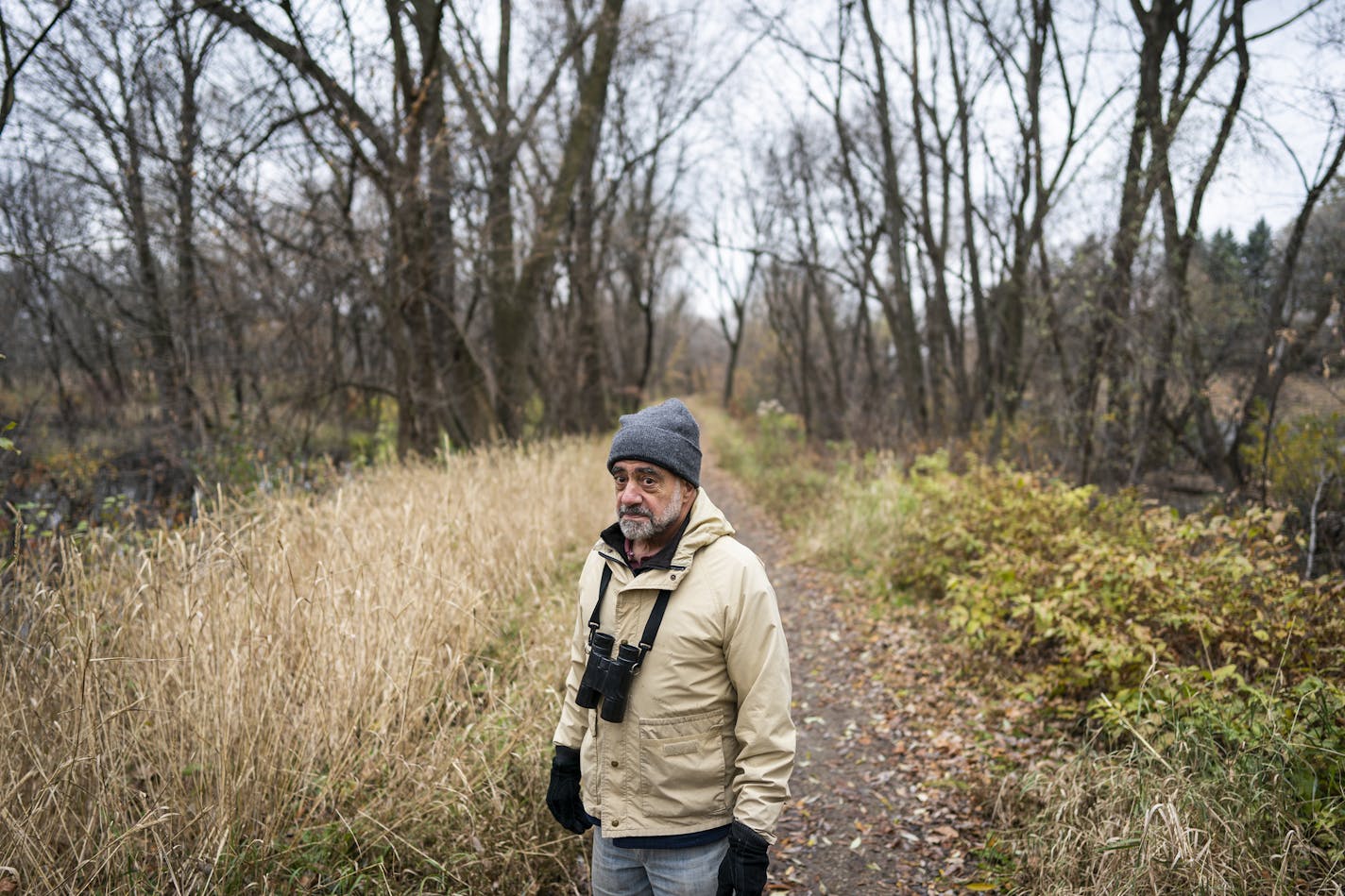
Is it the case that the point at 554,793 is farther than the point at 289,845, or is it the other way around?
the point at 289,845

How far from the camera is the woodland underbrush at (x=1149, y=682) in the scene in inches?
101

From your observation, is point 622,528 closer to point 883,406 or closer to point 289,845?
point 289,845

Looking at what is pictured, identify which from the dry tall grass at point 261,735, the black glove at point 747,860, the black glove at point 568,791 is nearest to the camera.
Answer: the black glove at point 747,860

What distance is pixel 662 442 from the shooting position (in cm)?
202

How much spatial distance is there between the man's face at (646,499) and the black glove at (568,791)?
0.74 metres

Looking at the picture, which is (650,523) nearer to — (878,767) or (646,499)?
(646,499)

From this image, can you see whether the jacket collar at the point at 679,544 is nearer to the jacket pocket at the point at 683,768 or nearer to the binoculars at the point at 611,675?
the binoculars at the point at 611,675

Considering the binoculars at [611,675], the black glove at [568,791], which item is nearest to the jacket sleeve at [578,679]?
the black glove at [568,791]

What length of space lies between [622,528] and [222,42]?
28.9 feet

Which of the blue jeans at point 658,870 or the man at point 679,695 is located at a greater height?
the man at point 679,695

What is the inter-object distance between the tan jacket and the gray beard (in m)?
0.07

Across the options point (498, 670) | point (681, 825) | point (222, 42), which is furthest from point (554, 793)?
point (222, 42)

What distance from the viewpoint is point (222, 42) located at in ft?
25.9

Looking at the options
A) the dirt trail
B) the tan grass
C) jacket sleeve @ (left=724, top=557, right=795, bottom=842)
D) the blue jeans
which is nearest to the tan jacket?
jacket sleeve @ (left=724, top=557, right=795, bottom=842)
